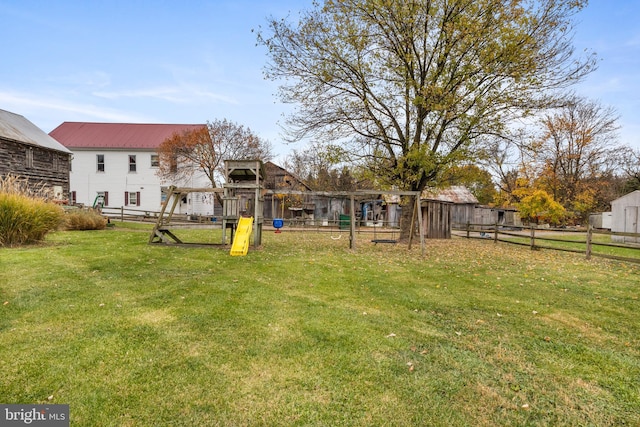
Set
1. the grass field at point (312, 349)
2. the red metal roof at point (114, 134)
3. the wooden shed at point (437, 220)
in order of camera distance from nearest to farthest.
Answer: the grass field at point (312, 349) → the wooden shed at point (437, 220) → the red metal roof at point (114, 134)

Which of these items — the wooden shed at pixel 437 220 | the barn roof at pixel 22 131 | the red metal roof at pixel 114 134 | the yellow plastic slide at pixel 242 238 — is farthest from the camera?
the red metal roof at pixel 114 134

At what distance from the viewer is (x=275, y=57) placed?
14.1m

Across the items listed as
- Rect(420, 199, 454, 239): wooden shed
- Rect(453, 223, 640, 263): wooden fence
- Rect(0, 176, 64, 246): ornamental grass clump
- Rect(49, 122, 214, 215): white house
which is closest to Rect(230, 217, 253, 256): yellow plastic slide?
Rect(0, 176, 64, 246): ornamental grass clump

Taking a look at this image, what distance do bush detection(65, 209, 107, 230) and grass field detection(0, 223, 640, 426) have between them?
10.00 metres

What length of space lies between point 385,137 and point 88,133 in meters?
32.9

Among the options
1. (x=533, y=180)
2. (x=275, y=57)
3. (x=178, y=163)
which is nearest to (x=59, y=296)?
(x=275, y=57)

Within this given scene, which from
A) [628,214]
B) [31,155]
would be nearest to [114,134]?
[31,155]

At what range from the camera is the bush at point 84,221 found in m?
15.8

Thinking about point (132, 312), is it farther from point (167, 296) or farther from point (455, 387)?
point (455, 387)

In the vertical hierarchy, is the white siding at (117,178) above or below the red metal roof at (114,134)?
below

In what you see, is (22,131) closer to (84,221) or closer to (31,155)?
(31,155)

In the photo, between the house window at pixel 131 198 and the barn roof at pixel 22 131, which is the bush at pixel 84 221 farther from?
the house window at pixel 131 198

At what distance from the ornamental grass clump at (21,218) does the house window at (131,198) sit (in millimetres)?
23318

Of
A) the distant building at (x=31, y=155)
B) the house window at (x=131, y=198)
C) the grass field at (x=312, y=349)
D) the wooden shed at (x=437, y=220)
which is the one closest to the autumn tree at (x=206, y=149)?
the house window at (x=131, y=198)
